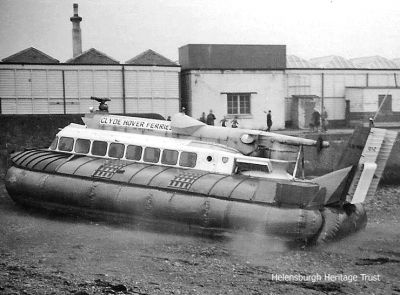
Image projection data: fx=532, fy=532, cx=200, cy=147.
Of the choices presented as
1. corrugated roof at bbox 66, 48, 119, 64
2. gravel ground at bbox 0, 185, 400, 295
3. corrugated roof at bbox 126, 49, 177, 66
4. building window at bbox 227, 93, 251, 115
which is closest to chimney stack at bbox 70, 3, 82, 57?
corrugated roof at bbox 66, 48, 119, 64

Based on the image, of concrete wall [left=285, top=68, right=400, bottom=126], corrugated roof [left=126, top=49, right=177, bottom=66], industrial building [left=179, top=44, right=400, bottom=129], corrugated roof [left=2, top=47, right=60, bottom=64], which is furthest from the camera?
concrete wall [left=285, top=68, right=400, bottom=126]

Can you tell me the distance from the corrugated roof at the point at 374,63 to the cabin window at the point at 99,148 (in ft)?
85.4

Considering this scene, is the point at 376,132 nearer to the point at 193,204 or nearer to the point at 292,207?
the point at 292,207

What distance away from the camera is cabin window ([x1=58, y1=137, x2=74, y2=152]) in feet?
40.8

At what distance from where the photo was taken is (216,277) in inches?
314

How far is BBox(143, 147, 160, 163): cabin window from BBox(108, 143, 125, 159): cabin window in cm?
60

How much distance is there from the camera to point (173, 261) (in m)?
8.71

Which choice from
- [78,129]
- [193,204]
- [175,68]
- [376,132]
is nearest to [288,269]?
[193,204]

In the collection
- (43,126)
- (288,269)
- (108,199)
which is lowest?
(288,269)

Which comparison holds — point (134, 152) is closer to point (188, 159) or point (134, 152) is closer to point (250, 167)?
point (188, 159)

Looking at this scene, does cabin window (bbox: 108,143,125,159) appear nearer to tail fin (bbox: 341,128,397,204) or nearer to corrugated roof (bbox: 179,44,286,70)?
tail fin (bbox: 341,128,397,204)

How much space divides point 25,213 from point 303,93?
56.1ft

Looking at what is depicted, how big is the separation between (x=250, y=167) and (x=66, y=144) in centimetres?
458

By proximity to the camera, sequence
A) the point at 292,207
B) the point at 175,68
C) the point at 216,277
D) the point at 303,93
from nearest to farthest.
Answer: the point at 216,277 < the point at 292,207 < the point at 175,68 < the point at 303,93
